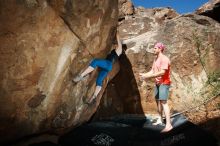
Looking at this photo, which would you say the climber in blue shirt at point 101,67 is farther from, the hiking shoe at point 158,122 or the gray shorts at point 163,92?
the hiking shoe at point 158,122

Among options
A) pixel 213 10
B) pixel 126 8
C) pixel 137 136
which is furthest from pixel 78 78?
pixel 126 8

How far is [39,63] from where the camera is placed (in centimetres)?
527

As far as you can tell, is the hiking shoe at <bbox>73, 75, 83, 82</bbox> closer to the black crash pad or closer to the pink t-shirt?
the black crash pad

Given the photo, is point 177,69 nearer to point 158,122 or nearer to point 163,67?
point 158,122

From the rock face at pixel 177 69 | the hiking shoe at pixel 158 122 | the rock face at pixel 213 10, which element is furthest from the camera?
the rock face at pixel 213 10

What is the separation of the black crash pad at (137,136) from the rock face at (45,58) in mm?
408

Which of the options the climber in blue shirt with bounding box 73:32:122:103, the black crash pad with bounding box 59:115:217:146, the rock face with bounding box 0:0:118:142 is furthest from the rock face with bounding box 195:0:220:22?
the rock face with bounding box 0:0:118:142

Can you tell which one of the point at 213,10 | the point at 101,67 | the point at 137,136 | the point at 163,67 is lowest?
the point at 137,136

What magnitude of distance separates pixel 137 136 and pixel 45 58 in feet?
7.08

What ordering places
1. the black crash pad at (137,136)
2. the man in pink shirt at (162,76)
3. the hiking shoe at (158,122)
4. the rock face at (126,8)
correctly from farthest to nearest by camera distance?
the rock face at (126,8), the hiking shoe at (158,122), the man in pink shirt at (162,76), the black crash pad at (137,136)

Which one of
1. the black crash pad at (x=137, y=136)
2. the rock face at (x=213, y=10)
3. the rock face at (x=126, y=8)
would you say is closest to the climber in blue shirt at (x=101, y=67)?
the black crash pad at (x=137, y=136)

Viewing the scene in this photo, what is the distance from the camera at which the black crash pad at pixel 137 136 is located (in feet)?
18.1

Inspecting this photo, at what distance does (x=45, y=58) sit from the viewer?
5312 mm

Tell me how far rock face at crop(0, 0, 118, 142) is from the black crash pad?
408 mm
